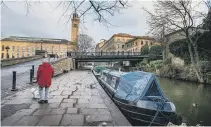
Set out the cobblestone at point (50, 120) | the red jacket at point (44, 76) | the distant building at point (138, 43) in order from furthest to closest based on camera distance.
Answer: the distant building at point (138, 43)
the red jacket at point (44, 76)
the cobblestone at point (50, 120)

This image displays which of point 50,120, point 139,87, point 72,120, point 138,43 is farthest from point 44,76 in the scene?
point 138,43

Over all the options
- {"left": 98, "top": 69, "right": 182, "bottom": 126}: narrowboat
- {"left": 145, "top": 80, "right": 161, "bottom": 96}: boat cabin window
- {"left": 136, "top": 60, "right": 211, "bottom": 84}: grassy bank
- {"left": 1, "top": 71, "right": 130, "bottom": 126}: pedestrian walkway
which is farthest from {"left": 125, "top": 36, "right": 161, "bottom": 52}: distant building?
{"left": 1, "top": 71, "right": 130, "bottom": 126}: pedestrian walkway

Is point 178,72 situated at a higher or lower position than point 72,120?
lower

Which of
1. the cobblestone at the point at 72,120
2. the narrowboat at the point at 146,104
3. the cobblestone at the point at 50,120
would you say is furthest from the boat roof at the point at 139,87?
the cobblestone at the point at 50,120

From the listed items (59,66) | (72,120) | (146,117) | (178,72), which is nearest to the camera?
(72,120)

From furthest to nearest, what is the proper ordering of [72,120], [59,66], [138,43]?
1. [138,43]
2. [59,66]
3. [72,120]

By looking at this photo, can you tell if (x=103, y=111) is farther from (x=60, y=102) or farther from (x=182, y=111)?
(x=182, y=111)

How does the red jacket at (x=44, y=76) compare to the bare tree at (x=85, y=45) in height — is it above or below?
below

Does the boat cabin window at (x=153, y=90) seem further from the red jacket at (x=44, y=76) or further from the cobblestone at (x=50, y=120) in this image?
the cobblestone at (x=50, y=120)

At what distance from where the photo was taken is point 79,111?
20.0 feet

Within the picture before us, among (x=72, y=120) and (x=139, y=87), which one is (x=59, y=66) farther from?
(x=72, y=120)

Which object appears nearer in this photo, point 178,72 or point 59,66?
point 59,66

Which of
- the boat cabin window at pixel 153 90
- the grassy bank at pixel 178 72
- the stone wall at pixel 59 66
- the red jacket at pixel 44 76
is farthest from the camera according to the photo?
the grassy bank at pixel 178 72

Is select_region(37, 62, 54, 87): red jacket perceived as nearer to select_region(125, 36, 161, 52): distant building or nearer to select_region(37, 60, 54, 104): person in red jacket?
select_region(37, 60, 54, 104): person in red jacket
